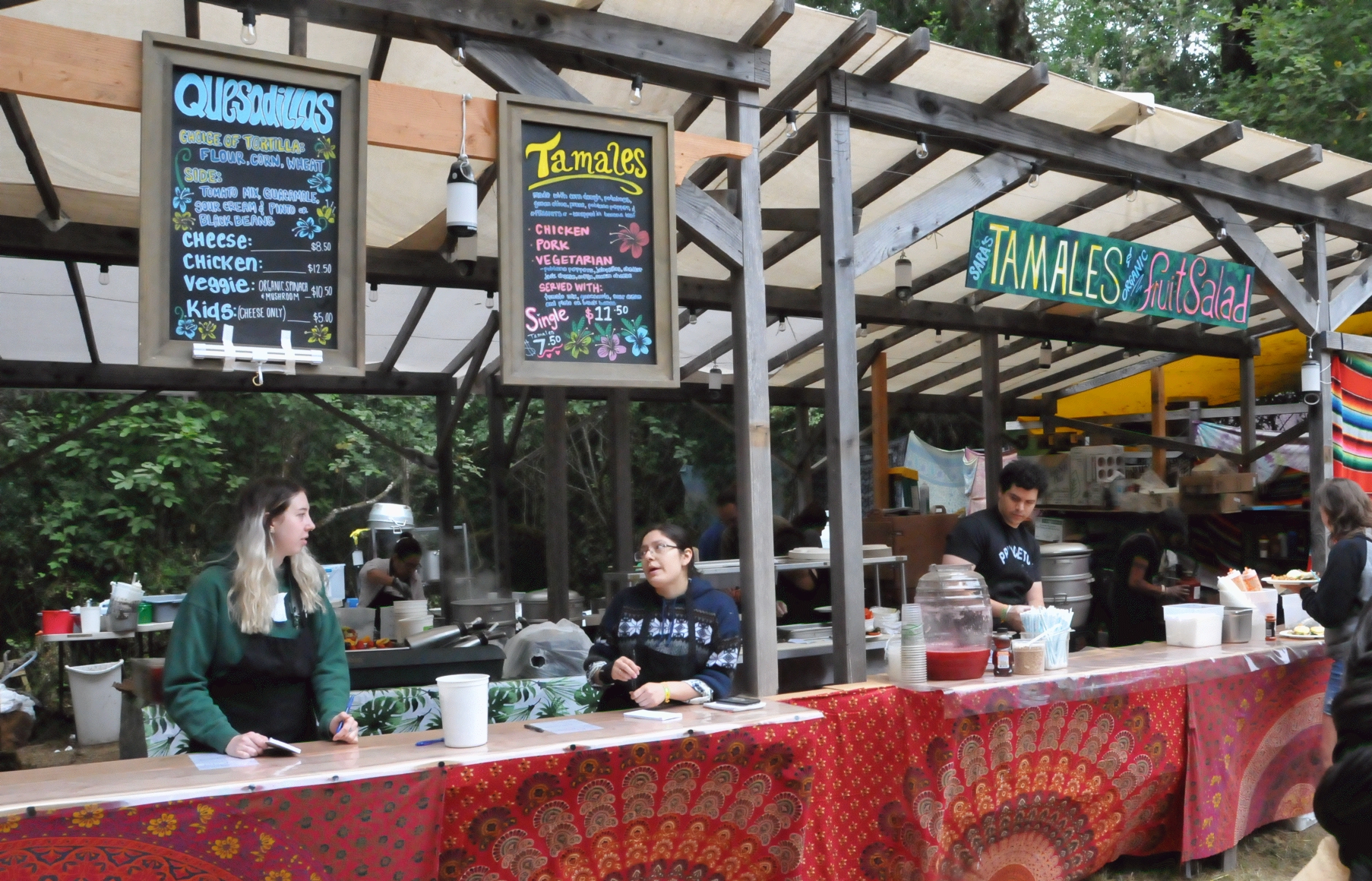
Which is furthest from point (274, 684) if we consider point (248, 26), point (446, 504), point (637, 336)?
point (446, 504)

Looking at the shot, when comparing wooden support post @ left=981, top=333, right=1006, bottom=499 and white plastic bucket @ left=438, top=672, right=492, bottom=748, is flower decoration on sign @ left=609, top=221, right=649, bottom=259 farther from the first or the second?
wooden support post @ left=981, top=333, right=1006, bottom=499

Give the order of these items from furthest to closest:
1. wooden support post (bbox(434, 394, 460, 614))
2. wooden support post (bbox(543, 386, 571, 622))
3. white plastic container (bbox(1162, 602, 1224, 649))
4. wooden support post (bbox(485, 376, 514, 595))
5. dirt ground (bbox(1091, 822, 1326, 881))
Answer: wooden support post (bbox(434, 394, 460, 614)) → wooden support post (bbox(485, 376, 514, 595)) → wooden support post (bbox(543, 386, 571, 622)) → white plastic container (bbox(1162, 602, 1224, 649)) → dirt ground (bbox(1091, 822, 1326, 881))

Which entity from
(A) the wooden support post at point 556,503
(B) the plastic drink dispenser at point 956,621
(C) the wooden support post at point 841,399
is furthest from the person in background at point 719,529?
(B) the plastic drink dispenser at point 956,621

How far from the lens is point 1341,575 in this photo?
14.7 feet

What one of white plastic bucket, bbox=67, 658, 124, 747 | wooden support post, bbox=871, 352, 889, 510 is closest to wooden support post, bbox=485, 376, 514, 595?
white plastic bucket, bbox=67, 658, 124, 747

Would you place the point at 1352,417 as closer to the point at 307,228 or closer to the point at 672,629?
the point at 672,629

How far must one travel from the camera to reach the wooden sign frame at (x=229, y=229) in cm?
302

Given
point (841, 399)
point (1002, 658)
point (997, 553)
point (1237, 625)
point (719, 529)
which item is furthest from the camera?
point (719, 529)

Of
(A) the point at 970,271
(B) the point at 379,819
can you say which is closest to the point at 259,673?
(B) the point at 379,819

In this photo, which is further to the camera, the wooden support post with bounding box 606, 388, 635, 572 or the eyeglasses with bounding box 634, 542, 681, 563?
the wooden support post with bounding box 606, 388, 635, 572

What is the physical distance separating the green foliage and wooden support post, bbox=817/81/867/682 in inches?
415

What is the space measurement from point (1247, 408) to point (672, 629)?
8.44 m

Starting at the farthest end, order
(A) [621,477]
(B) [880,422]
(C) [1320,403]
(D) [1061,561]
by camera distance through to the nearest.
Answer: (B) [880,422] < (A) [621,477] < (D) [1061,561] < (C) [1320,403]

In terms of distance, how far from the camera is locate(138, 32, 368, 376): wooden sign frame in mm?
3018
